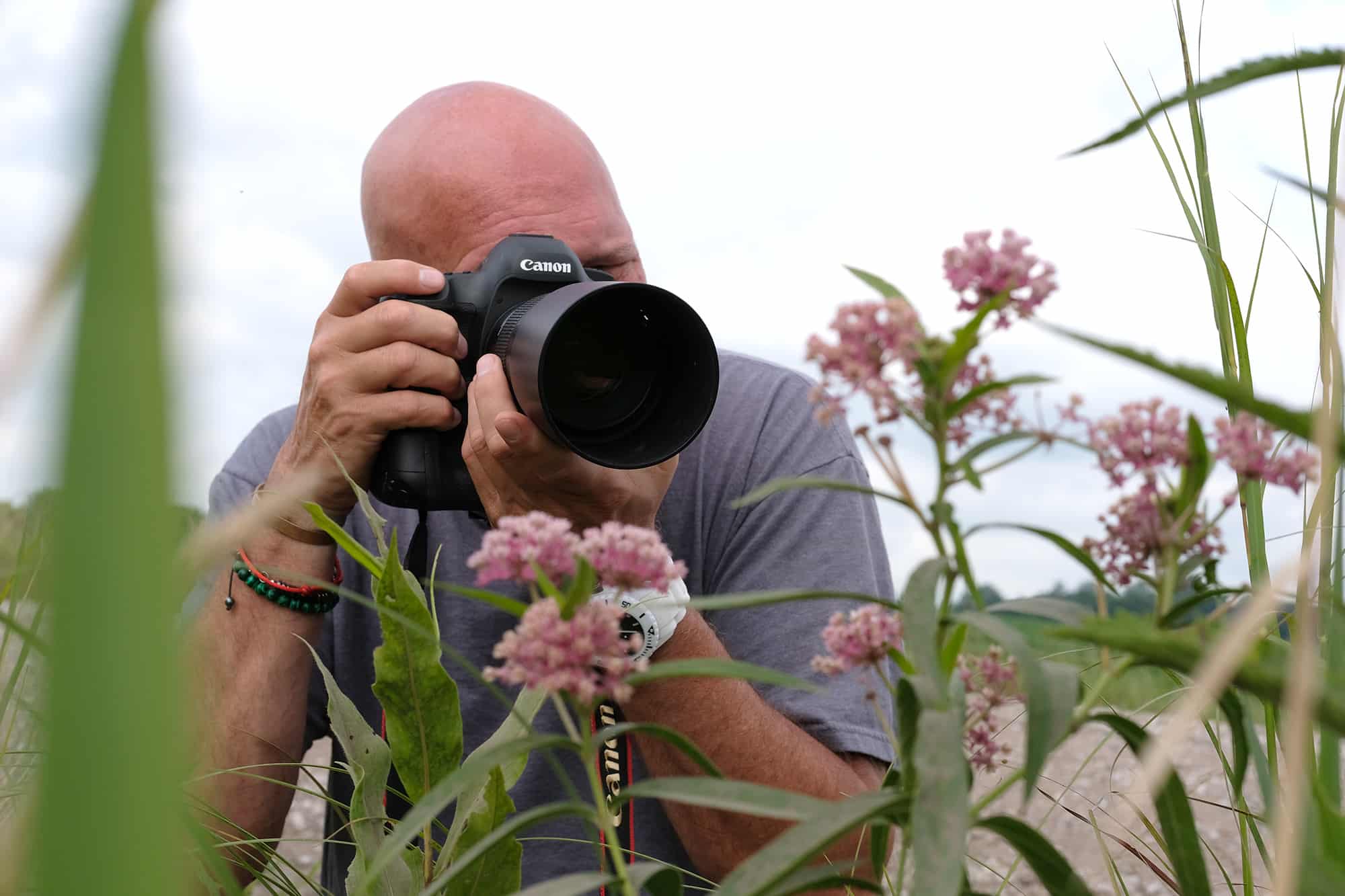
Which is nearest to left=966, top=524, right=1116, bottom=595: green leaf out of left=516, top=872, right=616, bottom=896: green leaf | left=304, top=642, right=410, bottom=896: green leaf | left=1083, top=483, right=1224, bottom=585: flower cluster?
left=1083, top=483, right=1224, bottom=585: flower cluster

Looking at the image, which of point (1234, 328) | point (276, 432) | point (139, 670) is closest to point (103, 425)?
point (139, 670)

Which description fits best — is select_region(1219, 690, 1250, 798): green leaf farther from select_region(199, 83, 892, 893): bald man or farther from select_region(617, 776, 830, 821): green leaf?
select_region(199, 83, 892, 893): bald man

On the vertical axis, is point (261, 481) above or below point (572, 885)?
above

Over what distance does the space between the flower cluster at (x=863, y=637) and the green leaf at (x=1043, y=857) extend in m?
0.05

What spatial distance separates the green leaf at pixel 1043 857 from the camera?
242 mm

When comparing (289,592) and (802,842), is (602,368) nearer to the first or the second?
(289,592)

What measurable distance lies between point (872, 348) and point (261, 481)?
4.48 feet

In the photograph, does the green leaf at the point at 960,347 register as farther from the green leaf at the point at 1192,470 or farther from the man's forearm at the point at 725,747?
the man's forearm at the point at 725,747

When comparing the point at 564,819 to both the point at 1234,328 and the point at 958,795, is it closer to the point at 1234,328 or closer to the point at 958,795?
the point at 1234,328

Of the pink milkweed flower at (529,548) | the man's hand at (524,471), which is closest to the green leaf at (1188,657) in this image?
the pink milkweed flower at (529,548)

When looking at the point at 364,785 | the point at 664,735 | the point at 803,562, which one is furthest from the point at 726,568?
the point at 664,735

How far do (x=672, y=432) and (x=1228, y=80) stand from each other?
19.5 inches

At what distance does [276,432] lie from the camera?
5.31ft

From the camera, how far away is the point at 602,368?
2.53 ft
